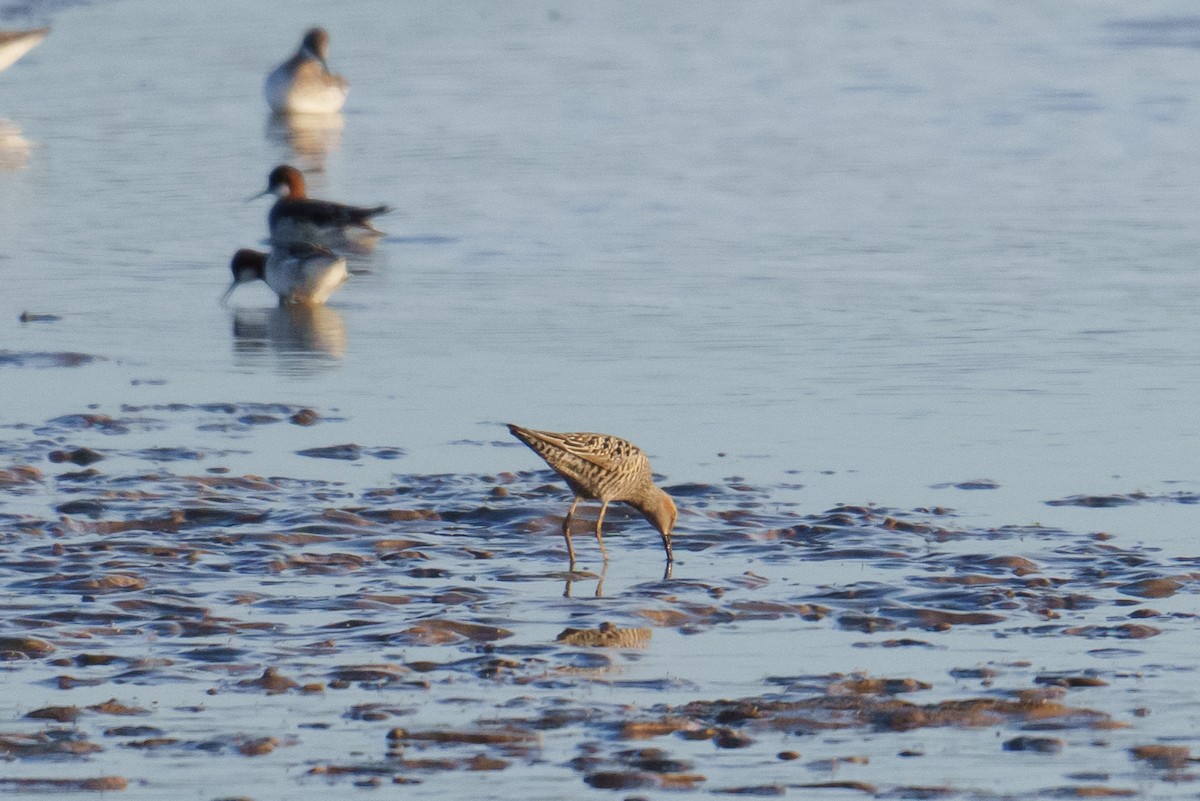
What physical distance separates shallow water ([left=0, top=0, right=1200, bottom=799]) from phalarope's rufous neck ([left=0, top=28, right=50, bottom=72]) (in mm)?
2124

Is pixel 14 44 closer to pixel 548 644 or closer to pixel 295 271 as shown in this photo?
pixel 295 271

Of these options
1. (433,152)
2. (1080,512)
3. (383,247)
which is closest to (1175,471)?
(1080,512)

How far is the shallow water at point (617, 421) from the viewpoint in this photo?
5.76 metres

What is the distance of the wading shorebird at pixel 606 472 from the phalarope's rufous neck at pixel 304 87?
1348 cm

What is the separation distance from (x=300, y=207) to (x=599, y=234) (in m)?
1.95

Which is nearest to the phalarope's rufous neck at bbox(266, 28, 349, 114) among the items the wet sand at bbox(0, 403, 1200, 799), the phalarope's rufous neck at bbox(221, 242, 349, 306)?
the phalarope's rufous neck at bbox(221, 242, 349, 306)

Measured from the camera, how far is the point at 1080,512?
800 cm

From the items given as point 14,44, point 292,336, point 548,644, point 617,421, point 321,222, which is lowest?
point 548,644

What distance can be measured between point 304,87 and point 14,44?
13.9 ft

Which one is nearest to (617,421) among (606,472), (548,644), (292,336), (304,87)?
(606,472)

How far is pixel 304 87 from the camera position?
810 inches

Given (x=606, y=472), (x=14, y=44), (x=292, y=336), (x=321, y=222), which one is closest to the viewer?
(x=606, y=472)

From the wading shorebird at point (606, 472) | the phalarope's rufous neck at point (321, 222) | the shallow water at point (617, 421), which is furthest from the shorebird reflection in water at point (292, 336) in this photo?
the wading shorebird at point (606, 472)

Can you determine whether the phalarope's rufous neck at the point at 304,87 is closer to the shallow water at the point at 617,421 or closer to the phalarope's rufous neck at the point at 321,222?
the shallow water at the point at 617,421
